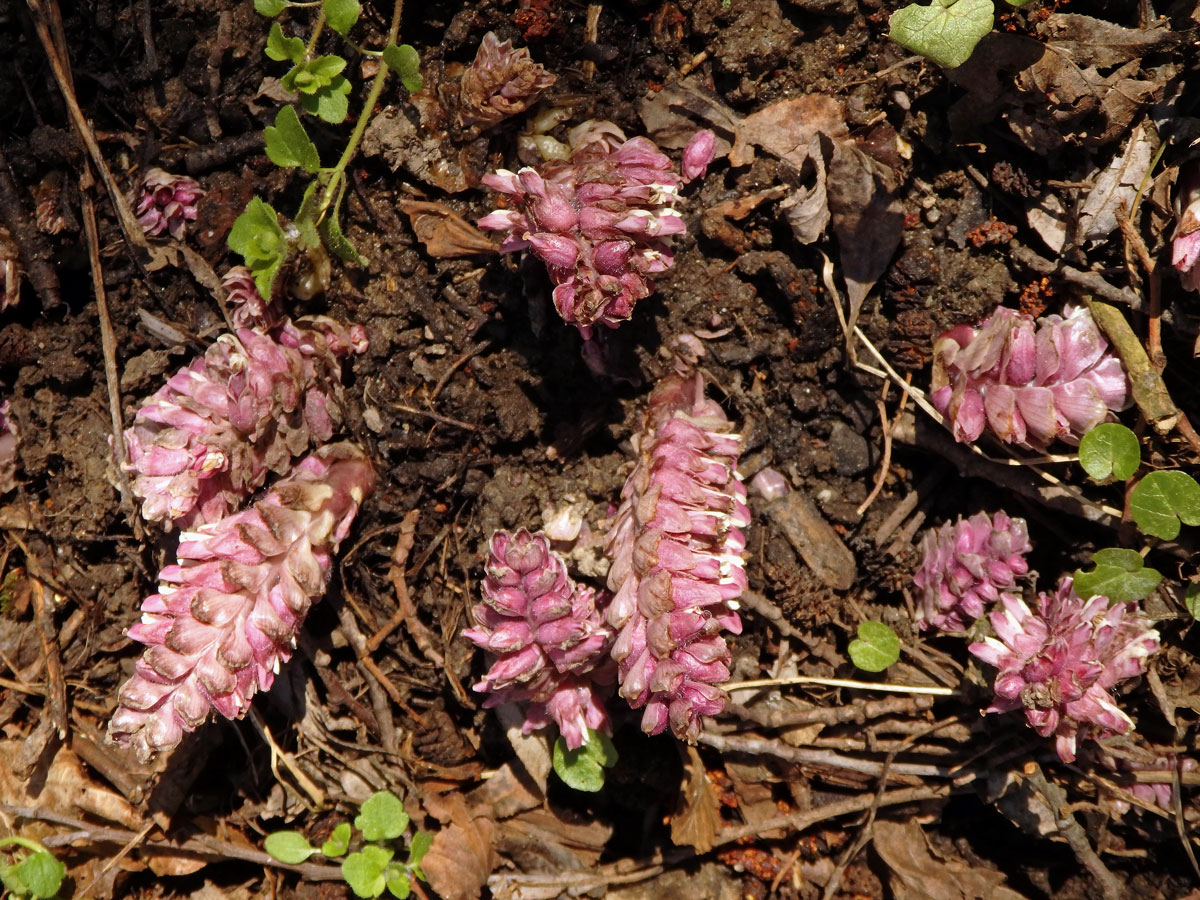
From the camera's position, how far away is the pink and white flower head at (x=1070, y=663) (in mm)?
2676

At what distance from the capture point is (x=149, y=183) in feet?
10.2

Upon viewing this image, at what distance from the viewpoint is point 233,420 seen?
276 cm

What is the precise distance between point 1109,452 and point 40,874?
157 inches

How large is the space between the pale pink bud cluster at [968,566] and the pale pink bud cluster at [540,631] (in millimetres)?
1229

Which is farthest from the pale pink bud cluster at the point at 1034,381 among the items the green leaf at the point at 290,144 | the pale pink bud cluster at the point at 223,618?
the green leaf at the point at 290,144

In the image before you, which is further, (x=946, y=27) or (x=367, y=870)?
(x=367, y=870)

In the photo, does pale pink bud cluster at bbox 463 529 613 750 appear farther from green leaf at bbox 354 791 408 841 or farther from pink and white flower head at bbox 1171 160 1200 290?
pink and white flower head at bbox 1171 160 1200 290

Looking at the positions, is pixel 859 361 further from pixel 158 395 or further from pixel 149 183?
pixel 149 183

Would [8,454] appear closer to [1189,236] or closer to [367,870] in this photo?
[367,870]

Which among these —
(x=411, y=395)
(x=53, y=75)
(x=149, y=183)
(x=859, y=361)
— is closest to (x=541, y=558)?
(x=411, y=395)

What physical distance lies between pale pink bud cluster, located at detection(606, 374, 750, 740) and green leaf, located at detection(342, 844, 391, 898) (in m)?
1.26

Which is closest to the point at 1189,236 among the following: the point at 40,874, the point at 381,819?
the point at 381,819

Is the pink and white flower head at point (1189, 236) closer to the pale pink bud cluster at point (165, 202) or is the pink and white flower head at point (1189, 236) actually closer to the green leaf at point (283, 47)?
the green leaf at point (283, 47)

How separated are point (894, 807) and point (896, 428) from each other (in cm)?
143
